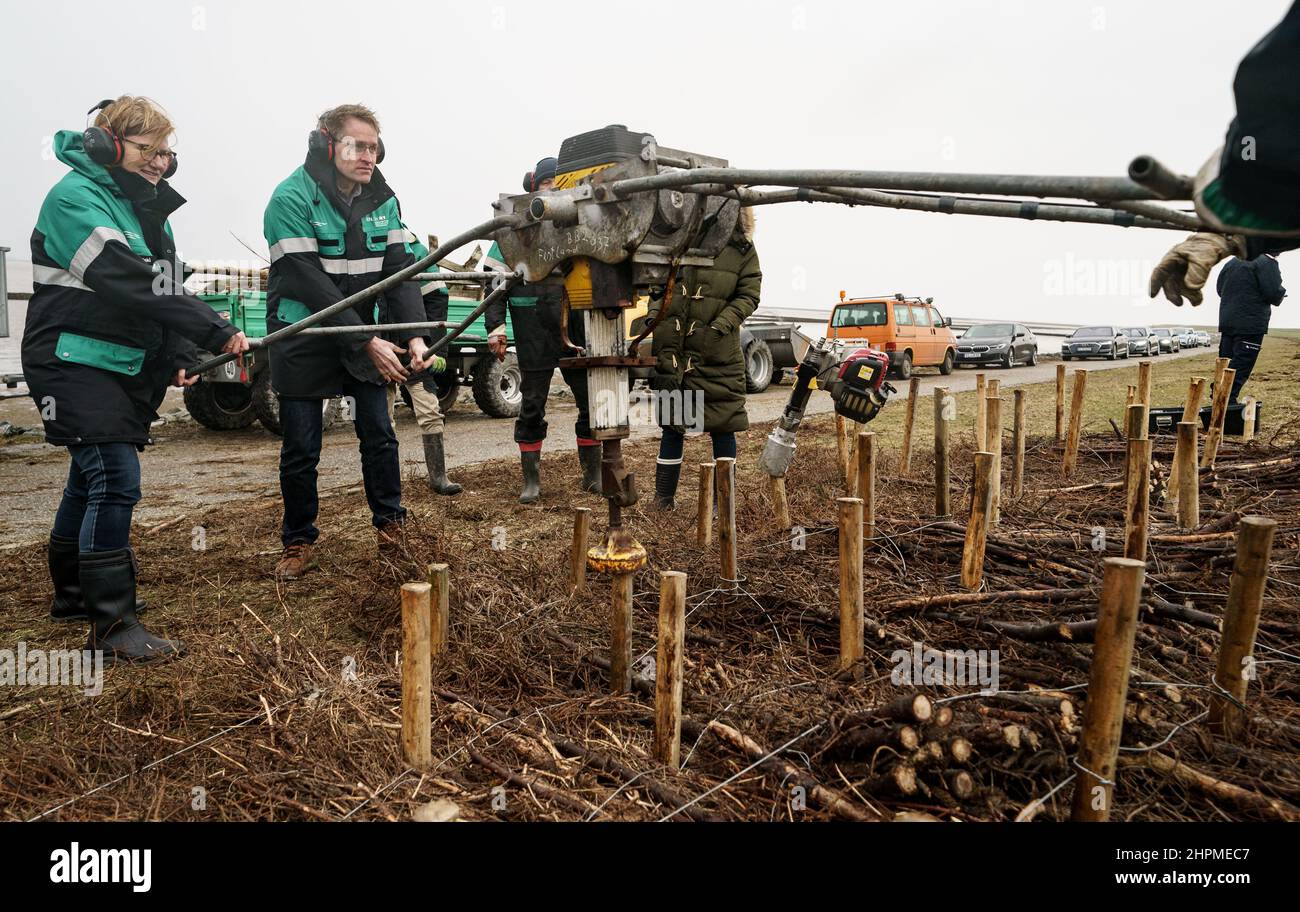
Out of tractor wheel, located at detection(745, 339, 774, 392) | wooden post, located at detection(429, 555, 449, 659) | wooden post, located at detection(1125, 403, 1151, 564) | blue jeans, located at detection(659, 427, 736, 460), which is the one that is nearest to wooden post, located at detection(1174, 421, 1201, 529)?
wooden post, located at detection(1125, 403, 1151, 564)

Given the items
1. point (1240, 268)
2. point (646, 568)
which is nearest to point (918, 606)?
point (646, 568)

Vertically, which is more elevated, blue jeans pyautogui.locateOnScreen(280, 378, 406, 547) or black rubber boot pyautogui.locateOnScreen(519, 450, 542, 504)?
blue jeans pyautogui.locateOnScreen(280, 378, 406, 547)

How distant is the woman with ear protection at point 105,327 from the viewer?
9.07 feet

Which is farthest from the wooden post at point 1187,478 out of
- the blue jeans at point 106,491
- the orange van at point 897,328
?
the orange van at point 897,328

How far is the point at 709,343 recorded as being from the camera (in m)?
4.45

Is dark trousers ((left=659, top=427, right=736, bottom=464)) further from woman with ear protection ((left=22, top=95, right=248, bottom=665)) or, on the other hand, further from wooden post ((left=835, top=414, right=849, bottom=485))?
woman with ear protection ((left=22, top=95, right=248, bottom=665))

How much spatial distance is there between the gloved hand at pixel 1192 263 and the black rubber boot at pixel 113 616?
10.5 feet

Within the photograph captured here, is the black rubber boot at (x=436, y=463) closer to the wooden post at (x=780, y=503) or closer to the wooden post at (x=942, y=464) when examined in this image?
the wooden post at (x=780, y=503)

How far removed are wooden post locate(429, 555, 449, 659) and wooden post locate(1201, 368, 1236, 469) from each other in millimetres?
4297

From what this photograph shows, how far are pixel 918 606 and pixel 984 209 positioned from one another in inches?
58.6

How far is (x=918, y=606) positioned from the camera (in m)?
2.60

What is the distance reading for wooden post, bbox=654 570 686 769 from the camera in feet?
6.00

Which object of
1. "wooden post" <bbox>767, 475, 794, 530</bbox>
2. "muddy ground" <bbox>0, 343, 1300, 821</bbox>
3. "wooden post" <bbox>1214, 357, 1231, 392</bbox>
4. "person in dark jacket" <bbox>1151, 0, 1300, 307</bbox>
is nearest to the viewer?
"person in dark jacket" <bbox>1151, 0, 1300, 307</bbox>
